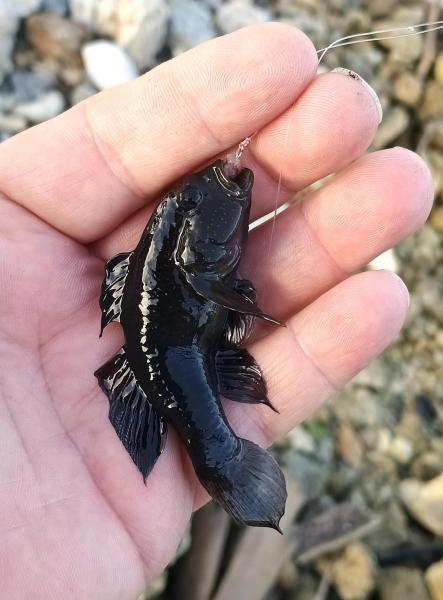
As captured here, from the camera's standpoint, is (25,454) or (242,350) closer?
(25,454)

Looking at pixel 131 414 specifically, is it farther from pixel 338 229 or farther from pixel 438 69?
pixel 438 69

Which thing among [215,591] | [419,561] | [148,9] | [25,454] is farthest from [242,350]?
[148,9]

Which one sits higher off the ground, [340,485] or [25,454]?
[25,454]

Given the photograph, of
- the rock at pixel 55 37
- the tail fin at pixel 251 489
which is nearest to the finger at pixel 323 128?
the tail fin at pixel 251 489

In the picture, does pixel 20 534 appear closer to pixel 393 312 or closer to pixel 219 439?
pixel 219 439

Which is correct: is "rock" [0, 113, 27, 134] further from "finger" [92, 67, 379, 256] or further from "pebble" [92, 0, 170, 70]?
"finger" [92, 67, 379, 256]

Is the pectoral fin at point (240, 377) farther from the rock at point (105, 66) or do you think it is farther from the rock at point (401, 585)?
the rock at point (105, 66)
